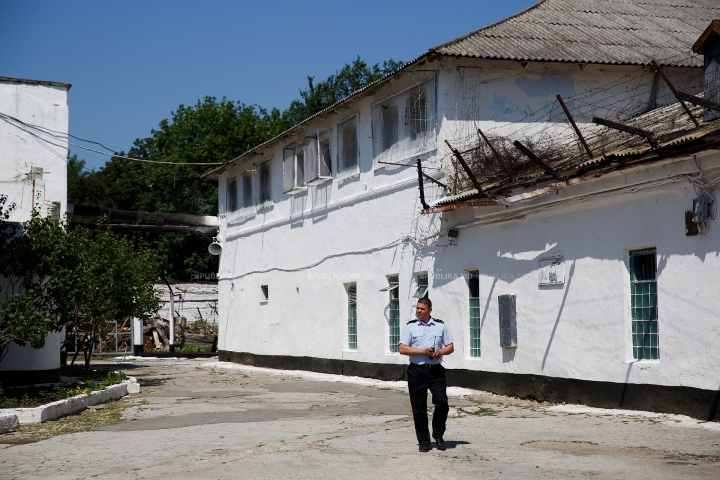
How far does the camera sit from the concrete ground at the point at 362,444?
26.8 ft

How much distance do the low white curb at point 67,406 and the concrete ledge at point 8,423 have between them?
18.3 inches

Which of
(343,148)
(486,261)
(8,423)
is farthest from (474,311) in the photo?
(8,423)

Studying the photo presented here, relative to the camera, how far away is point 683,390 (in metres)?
12.0

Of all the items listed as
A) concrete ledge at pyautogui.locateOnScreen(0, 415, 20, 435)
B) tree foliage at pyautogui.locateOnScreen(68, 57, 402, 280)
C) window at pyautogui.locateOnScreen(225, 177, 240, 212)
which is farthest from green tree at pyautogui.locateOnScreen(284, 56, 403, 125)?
concrete ledge at pyautogui.locateOnScreen(0, 415, 20, 435)

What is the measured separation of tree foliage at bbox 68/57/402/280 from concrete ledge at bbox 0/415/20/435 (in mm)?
38506

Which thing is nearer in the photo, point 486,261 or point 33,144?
point 486,261

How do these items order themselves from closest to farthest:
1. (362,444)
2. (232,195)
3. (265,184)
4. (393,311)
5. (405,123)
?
(362,444) → (405,123) → (393,311) → (265,184) → (232,195)

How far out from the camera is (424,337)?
9.35 m

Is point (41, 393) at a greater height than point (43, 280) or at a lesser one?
lesser

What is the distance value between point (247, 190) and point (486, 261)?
1492cm

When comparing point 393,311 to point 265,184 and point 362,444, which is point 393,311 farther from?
point 362,444

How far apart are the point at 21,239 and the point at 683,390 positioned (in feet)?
34.8

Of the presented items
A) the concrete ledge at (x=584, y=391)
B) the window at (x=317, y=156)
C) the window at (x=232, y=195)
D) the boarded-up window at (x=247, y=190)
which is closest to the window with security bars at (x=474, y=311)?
the concrete ledge at (x=584, y=391)

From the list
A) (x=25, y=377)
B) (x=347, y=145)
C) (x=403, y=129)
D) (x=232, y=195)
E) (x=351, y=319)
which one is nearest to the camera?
(x=25, y=377)
